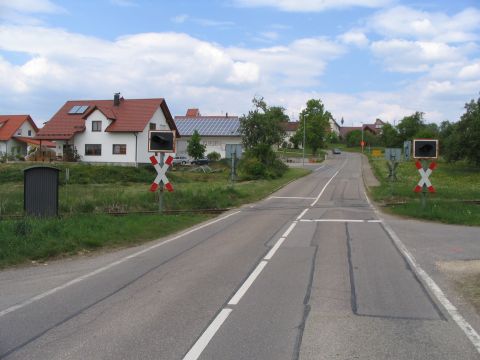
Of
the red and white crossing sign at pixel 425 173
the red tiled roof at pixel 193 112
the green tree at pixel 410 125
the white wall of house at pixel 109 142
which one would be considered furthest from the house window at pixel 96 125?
the green tree at pixel 410 125

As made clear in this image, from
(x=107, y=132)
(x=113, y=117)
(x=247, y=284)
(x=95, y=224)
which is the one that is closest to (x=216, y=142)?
(x=113, y=117)

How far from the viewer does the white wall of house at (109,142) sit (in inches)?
2357

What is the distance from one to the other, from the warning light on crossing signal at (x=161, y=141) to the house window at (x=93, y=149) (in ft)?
141

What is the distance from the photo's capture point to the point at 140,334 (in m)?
6.14

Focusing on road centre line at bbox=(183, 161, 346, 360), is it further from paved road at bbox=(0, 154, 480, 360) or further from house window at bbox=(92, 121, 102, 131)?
house window at bbox=(92, 121, 102, 131)

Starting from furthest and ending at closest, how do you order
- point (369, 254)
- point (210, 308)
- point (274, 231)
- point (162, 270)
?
point (274, 231), point (369, 254), point (162, 270), point (210, 308)

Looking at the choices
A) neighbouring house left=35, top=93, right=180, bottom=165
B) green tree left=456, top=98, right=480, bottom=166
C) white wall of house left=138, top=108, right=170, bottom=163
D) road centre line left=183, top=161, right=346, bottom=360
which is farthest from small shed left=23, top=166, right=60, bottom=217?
green tree left=456, top=98, right=480, bottom=166

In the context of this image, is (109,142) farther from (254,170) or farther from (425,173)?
(425,173)

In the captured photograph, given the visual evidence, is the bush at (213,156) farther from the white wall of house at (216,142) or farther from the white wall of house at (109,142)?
the white wall of house at (109,142)

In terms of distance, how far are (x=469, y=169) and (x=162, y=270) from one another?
6812 cm

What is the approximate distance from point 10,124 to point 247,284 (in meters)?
85.7

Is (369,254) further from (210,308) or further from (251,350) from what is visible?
(251,350)

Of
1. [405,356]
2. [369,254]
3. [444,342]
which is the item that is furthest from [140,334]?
Answer: [369,254]

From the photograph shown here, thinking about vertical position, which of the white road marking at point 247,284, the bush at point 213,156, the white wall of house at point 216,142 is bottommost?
the white road marking at point 247,284
